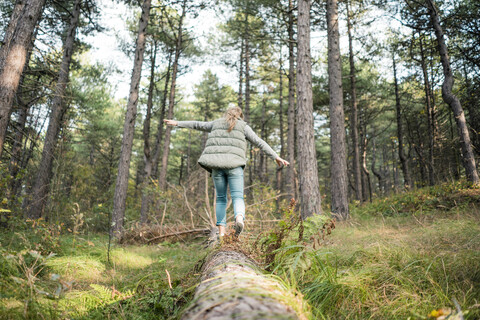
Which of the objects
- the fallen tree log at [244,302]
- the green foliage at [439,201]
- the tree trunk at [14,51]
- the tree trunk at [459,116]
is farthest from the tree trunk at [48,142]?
the tree trunk at [459,116]

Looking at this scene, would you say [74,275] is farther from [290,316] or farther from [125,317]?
[290,316]

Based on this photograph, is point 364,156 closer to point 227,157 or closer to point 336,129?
point 336,129

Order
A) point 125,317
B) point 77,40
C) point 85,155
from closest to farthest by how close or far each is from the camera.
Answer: point 125,317, point 77,40, point 85,155

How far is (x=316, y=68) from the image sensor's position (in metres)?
16.1

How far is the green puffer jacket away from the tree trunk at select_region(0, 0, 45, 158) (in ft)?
11.2

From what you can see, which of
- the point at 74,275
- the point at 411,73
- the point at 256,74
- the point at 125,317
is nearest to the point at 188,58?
the point at 256,74

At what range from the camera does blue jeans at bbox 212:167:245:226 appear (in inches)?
149

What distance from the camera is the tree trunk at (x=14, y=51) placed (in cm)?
432

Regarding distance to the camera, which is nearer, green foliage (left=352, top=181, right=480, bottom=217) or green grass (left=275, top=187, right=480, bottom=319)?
green grass (left=275, top=187, right=480, bottom=319)

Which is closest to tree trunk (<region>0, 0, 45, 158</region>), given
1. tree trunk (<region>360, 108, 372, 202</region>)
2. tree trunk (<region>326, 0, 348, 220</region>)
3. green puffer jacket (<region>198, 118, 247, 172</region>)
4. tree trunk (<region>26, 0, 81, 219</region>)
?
green puffer jacket (<region>198, 118, 247, 172</region>)

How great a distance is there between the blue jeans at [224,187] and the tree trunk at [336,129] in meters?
4.93

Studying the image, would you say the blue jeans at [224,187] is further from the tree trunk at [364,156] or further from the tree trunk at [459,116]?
the tree trunk at [364,156]

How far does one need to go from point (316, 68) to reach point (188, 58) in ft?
25.4

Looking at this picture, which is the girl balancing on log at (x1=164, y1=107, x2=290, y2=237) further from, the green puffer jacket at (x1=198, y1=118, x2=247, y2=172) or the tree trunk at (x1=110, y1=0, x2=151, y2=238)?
the tree trunk at (x1=110, y1=0, x2=151, y2=238)
